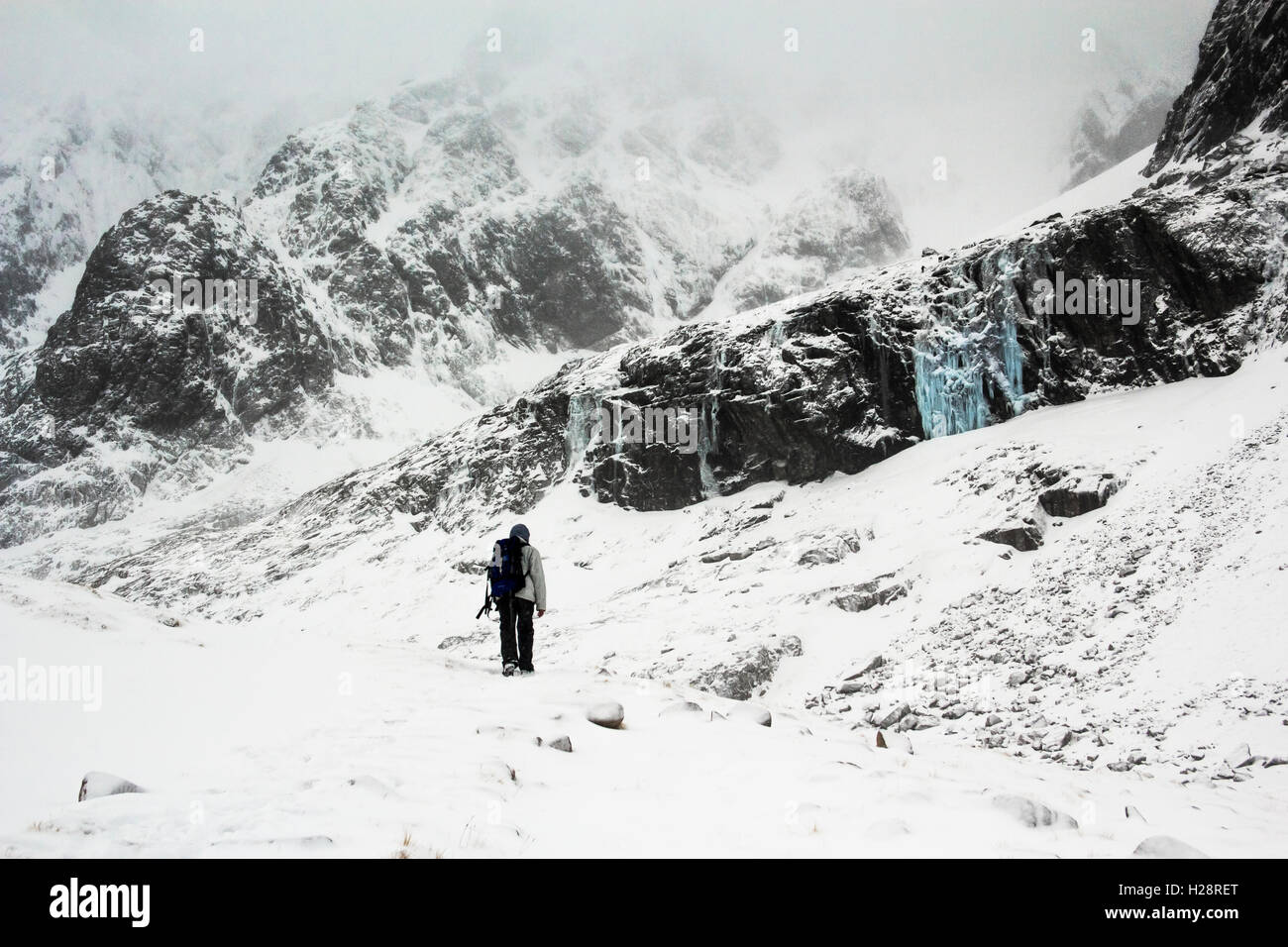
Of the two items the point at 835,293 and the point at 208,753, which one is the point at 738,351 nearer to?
the point at 835,293

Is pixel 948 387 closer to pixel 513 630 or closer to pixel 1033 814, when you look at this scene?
pixel 513 630

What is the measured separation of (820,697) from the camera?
2072 centimetres

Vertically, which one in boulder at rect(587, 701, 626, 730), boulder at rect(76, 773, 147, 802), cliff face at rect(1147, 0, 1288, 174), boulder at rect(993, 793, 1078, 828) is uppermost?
cliff face at rect(1147, 0, 1288, 174)

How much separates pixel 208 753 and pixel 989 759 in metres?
7.90

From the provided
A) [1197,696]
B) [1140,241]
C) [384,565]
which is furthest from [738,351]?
[1197,696]

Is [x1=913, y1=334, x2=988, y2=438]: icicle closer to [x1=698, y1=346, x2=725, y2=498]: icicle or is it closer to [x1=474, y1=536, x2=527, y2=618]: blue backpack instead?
[x1=698, y1=346, x2=725, y2=498]: icicle

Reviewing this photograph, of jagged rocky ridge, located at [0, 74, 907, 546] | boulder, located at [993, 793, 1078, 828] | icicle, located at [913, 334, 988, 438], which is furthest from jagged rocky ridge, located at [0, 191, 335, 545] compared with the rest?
boulder, located at [993, 793, 1078, 828]

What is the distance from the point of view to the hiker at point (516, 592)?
10.0 m

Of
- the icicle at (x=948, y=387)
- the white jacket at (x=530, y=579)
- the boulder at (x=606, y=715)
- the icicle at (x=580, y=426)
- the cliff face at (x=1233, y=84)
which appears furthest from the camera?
the icicle at (x=580, y=426)

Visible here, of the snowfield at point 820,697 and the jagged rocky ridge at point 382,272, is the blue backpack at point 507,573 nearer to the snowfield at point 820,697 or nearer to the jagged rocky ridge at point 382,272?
the snowfield at point 820,697

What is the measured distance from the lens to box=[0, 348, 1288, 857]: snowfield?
13.8 ft

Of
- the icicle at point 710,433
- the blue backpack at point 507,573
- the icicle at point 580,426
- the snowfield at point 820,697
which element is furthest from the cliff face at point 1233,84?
Answer: the blue backpack at point 507,573

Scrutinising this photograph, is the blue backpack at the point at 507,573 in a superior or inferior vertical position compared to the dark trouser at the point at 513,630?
superior
